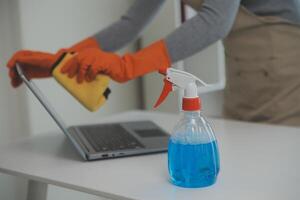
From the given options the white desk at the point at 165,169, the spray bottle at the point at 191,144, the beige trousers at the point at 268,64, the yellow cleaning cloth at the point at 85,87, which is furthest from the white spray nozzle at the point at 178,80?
the beige trousers at the point at 268,64

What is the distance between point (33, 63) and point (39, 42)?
532 mm

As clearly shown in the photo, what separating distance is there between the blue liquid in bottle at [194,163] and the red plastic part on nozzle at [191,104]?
0.06 metres

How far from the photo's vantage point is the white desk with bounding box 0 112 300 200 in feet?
2.43

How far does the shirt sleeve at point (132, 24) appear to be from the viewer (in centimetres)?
138

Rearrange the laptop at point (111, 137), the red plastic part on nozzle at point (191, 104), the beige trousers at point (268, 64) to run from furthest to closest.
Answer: the beige trousers at point (268, 64), the laptop at point (111, 137), the red plastic part on nozzle at point (191, 104)

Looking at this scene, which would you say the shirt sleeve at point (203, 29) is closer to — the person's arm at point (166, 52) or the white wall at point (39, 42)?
the person's arm at point (166, 52)

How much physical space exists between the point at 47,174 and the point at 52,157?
12 centimetres

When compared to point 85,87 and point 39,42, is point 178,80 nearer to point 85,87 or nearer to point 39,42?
point 85,87

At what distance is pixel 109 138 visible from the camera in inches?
41.9

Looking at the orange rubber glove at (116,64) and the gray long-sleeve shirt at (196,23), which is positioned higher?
the gray long-sleeve shirt at (196,23)

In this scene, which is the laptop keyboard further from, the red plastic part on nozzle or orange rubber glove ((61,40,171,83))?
the red plastic part on nozzle

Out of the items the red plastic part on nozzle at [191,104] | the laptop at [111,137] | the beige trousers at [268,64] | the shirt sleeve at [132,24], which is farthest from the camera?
the shirt sleeve at [132,24]

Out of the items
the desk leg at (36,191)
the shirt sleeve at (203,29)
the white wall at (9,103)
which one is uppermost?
the shirt sleeve at (203,29)

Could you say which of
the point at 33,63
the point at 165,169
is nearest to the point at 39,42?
the point at 33,63
